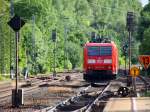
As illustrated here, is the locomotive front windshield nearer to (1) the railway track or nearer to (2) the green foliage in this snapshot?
(1) the railway track

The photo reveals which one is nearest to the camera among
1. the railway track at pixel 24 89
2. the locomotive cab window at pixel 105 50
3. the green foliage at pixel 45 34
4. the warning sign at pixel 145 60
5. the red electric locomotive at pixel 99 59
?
the warning sign at pixel 145 60

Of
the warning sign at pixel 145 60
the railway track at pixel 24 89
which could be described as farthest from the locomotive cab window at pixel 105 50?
the warning sign at pixel 145 60

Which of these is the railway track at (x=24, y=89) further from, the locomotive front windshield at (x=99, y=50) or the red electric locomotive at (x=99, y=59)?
the locomotive front windshield at (x=99, y=50)

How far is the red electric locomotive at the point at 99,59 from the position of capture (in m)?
46.0

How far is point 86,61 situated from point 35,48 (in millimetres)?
53182

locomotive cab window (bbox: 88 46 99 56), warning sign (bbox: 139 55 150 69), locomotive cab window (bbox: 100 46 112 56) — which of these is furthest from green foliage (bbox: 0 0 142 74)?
warning sign (bbox: 139 55 150 69)

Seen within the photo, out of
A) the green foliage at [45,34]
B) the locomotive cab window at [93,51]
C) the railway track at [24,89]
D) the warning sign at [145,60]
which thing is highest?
the green foliage at [45,34]

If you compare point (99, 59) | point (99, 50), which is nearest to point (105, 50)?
point (99, 50)

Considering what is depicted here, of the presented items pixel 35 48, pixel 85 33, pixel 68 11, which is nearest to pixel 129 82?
pixel 35 48

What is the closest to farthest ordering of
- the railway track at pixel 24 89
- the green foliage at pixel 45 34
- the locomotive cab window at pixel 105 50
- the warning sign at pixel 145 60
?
the warning sign at pixel 145 60 → the railway track at pixel 24 89 → the locomotive cab window at pixel 105 50 → the green foliage at pixel 45 34

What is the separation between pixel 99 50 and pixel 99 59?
734 mm

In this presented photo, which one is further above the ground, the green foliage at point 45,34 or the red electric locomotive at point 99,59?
the green foliage at point 45,34

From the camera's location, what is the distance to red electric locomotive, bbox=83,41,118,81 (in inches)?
1812

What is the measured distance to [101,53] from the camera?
46.3 meters
